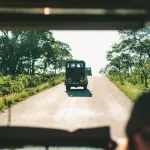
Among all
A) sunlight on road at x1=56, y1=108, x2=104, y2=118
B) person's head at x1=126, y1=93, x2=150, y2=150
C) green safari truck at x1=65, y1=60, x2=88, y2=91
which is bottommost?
sunlight on road at x1=56, y1=108, x2=104, y2=118

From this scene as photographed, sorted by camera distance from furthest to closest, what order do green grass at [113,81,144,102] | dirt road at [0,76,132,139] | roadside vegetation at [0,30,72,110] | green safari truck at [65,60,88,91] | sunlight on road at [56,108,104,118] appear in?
roadside vegetation at [0,30,72,110] → green safari truck at [65,60,88,91] → green grass at [113,81,144,102] → sunlight on road at [56,108,104,118] → dirt road at [0,76,132,139]

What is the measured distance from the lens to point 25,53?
7094 centimetres

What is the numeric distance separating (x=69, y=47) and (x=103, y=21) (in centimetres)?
11890

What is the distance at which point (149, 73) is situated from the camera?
51.5 metres

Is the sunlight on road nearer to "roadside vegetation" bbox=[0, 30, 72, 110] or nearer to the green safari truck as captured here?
the green safari truck

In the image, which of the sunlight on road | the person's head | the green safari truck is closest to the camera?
the person's head

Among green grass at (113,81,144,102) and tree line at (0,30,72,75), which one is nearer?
green grass at (113,81,144,102)

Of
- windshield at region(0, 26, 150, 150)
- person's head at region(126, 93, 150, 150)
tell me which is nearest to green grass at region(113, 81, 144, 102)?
windshield at region(0, 26, 150, 150)

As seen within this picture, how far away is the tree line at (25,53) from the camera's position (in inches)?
2557

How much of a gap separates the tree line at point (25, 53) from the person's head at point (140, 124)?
60249 millimetres

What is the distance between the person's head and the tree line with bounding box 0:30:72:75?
60249 mm

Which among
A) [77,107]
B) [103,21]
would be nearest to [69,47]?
[77,107]

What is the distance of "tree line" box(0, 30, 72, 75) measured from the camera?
64938 millimetres

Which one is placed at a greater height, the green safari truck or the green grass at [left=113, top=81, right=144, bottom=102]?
the green safari truck
